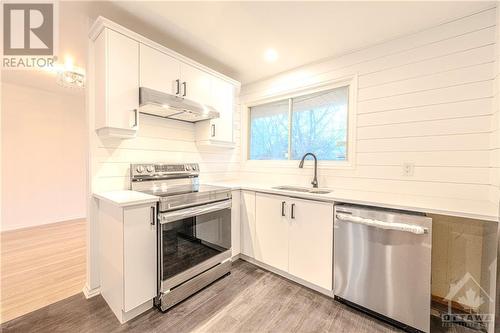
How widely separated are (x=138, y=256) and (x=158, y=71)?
1.61m

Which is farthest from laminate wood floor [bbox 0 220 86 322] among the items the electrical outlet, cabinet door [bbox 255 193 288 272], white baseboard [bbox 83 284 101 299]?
the electrical outlet

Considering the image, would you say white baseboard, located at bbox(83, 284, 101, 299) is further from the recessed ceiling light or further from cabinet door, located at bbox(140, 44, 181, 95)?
the recessed ceiling light

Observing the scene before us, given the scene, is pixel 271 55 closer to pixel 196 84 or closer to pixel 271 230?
pixel 196 84

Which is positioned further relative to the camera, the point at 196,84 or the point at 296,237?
the point at 196,84

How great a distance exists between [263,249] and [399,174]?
5.05 ft

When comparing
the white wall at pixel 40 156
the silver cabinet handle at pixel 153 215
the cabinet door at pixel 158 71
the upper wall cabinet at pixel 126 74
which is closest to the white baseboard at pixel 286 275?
the silver cabinet handle at pixel 153 215

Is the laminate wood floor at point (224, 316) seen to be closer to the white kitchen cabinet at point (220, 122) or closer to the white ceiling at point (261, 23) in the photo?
the white kitchen cabinet at point (220, 122)

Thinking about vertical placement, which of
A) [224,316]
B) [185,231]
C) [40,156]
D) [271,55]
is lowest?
[224,316]

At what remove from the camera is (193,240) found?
1.94 meters

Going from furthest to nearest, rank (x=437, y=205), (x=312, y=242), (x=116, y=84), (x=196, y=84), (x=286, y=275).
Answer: (x=196, y=84)
(x=286, y=275)
(x=312, y=242)
(x=116, y=84)
(x=437, y=205)

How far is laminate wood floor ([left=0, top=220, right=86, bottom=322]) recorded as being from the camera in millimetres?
1738

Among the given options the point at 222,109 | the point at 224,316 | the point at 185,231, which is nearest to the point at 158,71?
the point at 222,109

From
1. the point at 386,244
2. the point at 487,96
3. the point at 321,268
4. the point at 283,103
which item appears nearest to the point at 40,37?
the point at 283,103

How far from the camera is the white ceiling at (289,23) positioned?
1.61 meters
